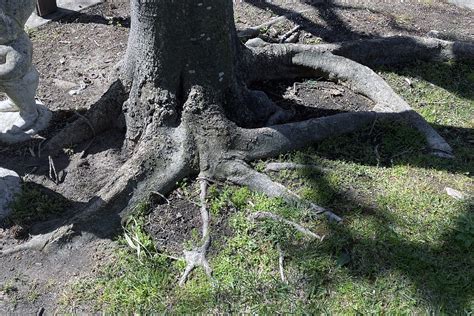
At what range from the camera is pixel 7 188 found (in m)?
3.75

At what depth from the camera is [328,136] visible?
4.29 m

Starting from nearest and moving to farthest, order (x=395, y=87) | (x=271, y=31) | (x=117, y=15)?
(x=395, y=87)
(x=271, y=31)
(x=117, y=15)

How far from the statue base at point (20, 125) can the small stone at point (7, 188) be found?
2.00ft

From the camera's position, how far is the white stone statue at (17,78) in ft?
12.6

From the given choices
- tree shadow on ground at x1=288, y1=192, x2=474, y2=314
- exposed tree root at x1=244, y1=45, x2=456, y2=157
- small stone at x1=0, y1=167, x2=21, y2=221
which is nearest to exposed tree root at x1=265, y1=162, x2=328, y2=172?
tree shadow on ground at x1=288, y1=192, x2=474, y2=314

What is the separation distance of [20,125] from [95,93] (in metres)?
0.88

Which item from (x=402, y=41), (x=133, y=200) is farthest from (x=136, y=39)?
(x=402, y=41)

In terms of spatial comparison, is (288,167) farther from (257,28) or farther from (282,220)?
(257,28)

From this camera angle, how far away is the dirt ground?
3.38 m

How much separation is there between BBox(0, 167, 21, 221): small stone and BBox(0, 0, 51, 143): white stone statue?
0.64 metres

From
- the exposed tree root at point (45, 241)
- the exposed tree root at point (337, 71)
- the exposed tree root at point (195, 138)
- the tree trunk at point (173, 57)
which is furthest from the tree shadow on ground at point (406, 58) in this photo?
the exposed tree root at point (45, 241)

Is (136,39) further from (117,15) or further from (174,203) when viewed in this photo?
(117,15)

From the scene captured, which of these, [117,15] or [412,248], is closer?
[412,248]

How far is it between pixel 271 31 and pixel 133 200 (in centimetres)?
328
